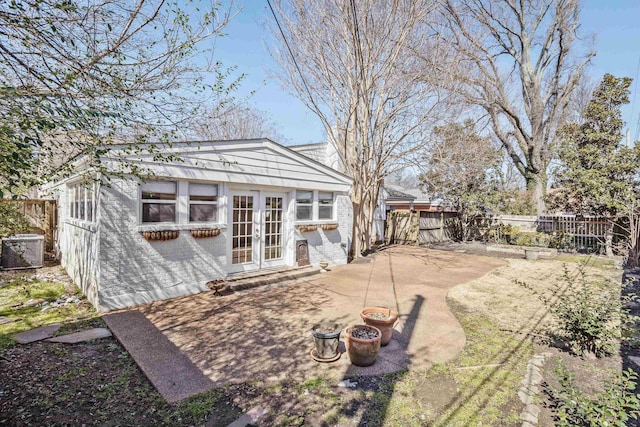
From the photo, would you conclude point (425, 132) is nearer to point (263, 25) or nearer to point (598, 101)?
point (263, 25)

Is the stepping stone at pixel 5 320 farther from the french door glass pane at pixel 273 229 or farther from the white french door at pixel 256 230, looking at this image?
the french door glass pane at pixel 273 229

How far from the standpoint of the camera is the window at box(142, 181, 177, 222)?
5.96 meters

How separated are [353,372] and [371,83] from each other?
8.83 metres

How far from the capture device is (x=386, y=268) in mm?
9969

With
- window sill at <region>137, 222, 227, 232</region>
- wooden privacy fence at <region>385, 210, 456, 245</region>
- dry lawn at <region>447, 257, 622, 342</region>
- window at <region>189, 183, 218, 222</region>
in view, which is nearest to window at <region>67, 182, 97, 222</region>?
window sill at <region>137, 222, 227, 232</region>

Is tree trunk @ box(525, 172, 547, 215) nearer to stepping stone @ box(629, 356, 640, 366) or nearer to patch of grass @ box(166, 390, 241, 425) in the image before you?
stepping stone @ box(629, 356, 640, 366)

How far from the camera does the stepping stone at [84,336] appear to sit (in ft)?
14.3

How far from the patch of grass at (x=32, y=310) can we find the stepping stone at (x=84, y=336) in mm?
556

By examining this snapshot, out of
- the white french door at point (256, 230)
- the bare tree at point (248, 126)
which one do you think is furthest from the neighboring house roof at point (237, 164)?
the bare tree at point (248, 126)

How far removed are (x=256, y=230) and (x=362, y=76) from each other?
229 inches

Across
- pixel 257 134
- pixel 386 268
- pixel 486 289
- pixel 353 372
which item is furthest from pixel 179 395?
pixel 257 134

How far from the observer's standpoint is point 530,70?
18.3 meters

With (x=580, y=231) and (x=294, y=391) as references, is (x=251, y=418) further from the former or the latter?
(x=580, y=231)

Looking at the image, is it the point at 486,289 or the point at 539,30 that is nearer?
the point at 486,289
